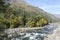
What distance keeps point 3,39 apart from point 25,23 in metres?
10.9

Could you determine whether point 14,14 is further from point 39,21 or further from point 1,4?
point 1,4

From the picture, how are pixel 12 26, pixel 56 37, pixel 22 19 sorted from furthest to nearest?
1. pixel 22 19
2. pixel 12 26
3. pixel 56 37

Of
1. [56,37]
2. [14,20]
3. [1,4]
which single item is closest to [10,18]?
[14,20]

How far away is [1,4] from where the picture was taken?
14516 millimetres

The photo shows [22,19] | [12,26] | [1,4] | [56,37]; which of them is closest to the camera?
[56,37]

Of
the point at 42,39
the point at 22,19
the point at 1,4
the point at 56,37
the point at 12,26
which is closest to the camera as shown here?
the point at 56,37

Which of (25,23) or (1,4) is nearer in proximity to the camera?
(1,4)

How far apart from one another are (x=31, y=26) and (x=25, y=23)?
74 cm

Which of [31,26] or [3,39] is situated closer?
[3,39]

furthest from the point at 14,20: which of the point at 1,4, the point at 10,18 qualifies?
the point at 1,4

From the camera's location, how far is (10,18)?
2238 centimetres

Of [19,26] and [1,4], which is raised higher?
[1,4]

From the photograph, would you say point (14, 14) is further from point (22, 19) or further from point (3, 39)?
point (3, 39)

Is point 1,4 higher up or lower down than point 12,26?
higher up
